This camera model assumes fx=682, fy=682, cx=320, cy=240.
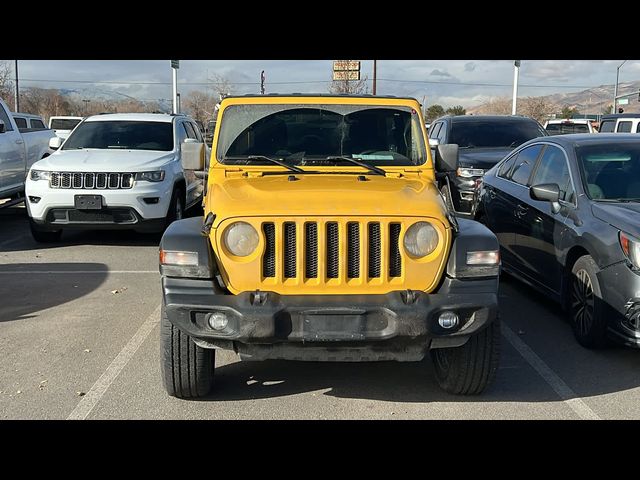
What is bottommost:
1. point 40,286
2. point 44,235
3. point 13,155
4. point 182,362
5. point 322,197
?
point 40,286

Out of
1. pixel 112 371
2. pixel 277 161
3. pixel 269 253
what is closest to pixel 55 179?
pixel 112 371

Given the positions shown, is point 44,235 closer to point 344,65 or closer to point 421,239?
point 421,239

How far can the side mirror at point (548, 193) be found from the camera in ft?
18.8

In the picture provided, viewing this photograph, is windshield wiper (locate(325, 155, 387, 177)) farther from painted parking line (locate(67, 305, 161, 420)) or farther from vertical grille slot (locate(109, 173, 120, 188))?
vertical grille slot (locate(109, 173, 120, 188))

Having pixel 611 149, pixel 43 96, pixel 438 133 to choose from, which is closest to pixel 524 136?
pixel 438 133

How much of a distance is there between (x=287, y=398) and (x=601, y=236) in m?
2.65

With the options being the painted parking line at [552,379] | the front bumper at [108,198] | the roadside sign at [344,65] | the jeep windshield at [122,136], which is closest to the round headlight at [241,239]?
the painted parking line at [552,379]

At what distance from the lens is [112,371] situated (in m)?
4.82

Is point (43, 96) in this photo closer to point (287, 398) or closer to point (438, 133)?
point (438, 133)

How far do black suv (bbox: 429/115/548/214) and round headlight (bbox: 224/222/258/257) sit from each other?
7.51m

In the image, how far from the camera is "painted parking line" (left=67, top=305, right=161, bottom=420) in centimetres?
414

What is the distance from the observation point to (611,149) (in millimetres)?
6039

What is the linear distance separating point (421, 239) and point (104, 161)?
622cm

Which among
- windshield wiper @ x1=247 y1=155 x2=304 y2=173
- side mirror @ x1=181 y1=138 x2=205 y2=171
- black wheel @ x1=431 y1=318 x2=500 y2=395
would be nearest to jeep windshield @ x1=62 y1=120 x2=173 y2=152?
side mirror @ x1=181 y1=138 x2=205 y2=171
